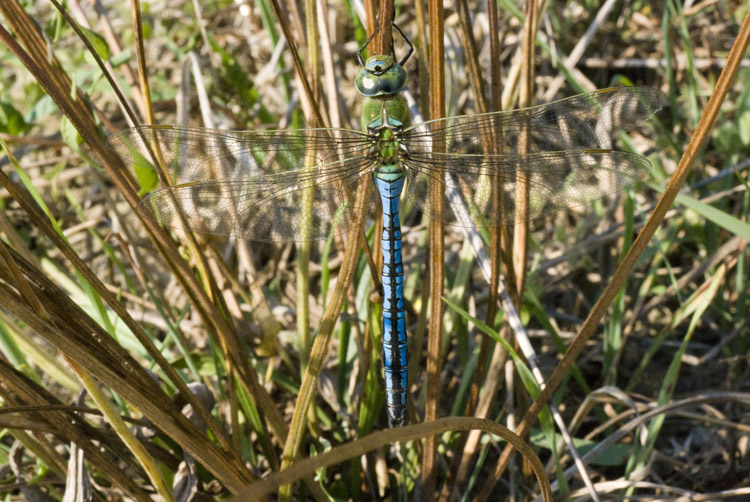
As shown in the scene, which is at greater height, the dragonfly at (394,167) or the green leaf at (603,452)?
the dragonfly at (394,167)

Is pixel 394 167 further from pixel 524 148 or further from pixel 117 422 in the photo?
pixel 117 422

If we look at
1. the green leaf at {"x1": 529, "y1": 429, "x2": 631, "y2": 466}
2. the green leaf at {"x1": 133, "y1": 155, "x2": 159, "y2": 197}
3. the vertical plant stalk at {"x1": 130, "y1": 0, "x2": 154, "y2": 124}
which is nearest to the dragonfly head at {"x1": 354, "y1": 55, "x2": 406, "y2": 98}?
the vertical plant stalk at {"x1": 130, "y1": 0, "x2": 154, "y2": 124}

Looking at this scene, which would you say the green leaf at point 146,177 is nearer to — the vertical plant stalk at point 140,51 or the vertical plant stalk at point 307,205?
the vertical plant stalk at point 140,51

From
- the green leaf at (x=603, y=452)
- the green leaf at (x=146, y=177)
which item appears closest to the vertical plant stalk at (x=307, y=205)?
the green leaf at (x=146, y=177)

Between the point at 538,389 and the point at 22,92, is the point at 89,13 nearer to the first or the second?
Answer: the point at 22,92

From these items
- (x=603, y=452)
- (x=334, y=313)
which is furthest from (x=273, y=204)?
(x=603, y=452)

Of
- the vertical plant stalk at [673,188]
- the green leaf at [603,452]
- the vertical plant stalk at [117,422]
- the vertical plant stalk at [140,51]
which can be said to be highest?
the vertical plant stalk at [140,51]

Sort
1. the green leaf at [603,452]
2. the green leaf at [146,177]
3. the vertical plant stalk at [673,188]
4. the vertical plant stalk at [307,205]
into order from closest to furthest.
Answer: the vertical plant stalk at [673,188] → the vertical plant stalk at [307,205] → the green leaf at [146,177] → the green leaf at [603,452]
